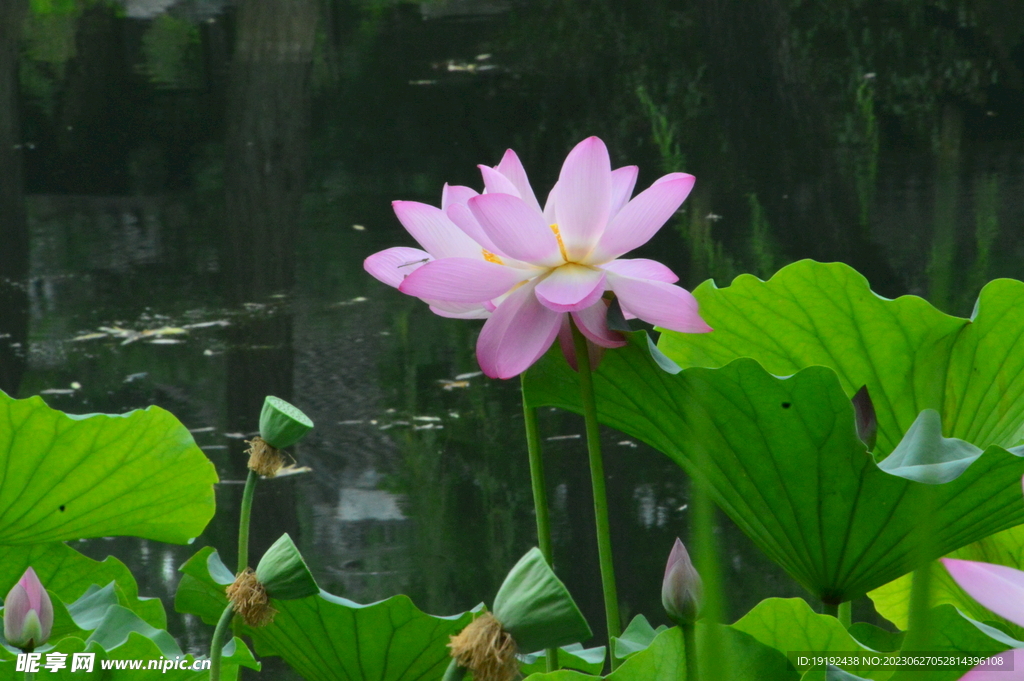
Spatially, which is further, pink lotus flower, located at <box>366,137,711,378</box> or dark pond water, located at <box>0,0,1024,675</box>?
dark pond water, located at <box>0,0,1024,675</box>

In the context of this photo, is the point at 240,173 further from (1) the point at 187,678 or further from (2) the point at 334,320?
(1) the point at 187,678

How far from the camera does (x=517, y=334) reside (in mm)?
541

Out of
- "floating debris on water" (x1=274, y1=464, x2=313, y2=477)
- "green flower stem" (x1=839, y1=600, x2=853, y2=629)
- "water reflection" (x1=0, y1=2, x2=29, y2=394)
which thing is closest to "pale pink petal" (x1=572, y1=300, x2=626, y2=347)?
"green flower stem" (x1=839, y1=600, x2=853, y2=629)

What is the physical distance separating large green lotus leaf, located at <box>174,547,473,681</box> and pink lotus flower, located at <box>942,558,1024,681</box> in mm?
374

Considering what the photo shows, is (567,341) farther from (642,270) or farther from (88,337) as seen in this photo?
(88,337)

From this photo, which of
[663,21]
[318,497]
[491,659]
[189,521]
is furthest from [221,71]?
[491,659]

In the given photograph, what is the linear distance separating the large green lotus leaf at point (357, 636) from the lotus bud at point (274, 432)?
0.08 m

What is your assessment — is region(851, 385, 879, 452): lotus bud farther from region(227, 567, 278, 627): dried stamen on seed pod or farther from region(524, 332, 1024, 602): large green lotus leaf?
region(227, 567, 278, 627): dried stamen on seed pod

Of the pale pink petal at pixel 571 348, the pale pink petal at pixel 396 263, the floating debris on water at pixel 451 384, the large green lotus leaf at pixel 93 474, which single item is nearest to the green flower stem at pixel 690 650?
the pale pink petal at pixel 571 348

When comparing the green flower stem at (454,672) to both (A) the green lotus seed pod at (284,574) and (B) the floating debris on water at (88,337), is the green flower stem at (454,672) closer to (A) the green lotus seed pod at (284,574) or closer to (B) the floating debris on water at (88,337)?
(A) the green lotus seed pod at (284,574)

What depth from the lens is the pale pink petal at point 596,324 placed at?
55cm

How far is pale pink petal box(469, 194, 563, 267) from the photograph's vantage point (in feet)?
1.68

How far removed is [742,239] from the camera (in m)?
3.79

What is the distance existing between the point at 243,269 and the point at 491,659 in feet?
11.7
